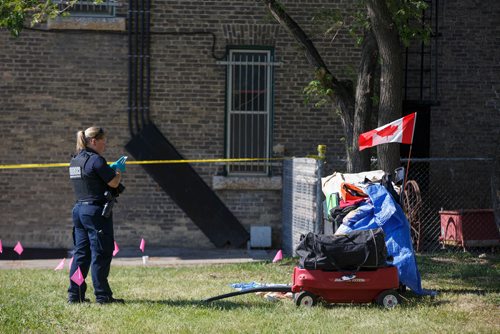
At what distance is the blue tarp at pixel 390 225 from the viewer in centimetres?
961

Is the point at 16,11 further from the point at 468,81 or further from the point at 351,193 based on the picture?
the point at 468,81

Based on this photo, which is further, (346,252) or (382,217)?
(382,217)

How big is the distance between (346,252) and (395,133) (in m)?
2.20

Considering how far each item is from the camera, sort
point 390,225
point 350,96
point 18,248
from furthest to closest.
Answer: point 18,248, point 350,96, point 390,225

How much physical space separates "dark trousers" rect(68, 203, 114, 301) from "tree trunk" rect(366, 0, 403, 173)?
4.33 metres

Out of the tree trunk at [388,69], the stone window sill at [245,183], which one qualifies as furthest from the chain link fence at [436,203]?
the tree trunk at [388,69]

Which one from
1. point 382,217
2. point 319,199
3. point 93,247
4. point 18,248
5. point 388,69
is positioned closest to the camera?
point 93,247

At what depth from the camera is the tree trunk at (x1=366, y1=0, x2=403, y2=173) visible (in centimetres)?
1127

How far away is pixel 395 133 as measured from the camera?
10.6 metres

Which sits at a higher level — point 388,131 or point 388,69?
point 388,69

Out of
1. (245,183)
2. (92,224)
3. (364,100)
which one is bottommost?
(245,183)

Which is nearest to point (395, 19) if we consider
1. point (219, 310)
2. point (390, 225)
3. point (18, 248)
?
point (390, 225)

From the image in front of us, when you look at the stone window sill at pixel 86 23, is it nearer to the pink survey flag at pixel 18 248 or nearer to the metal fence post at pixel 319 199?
the pink survey flag at pixel 18 248

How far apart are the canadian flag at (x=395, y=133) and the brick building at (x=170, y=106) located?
4.68 m
